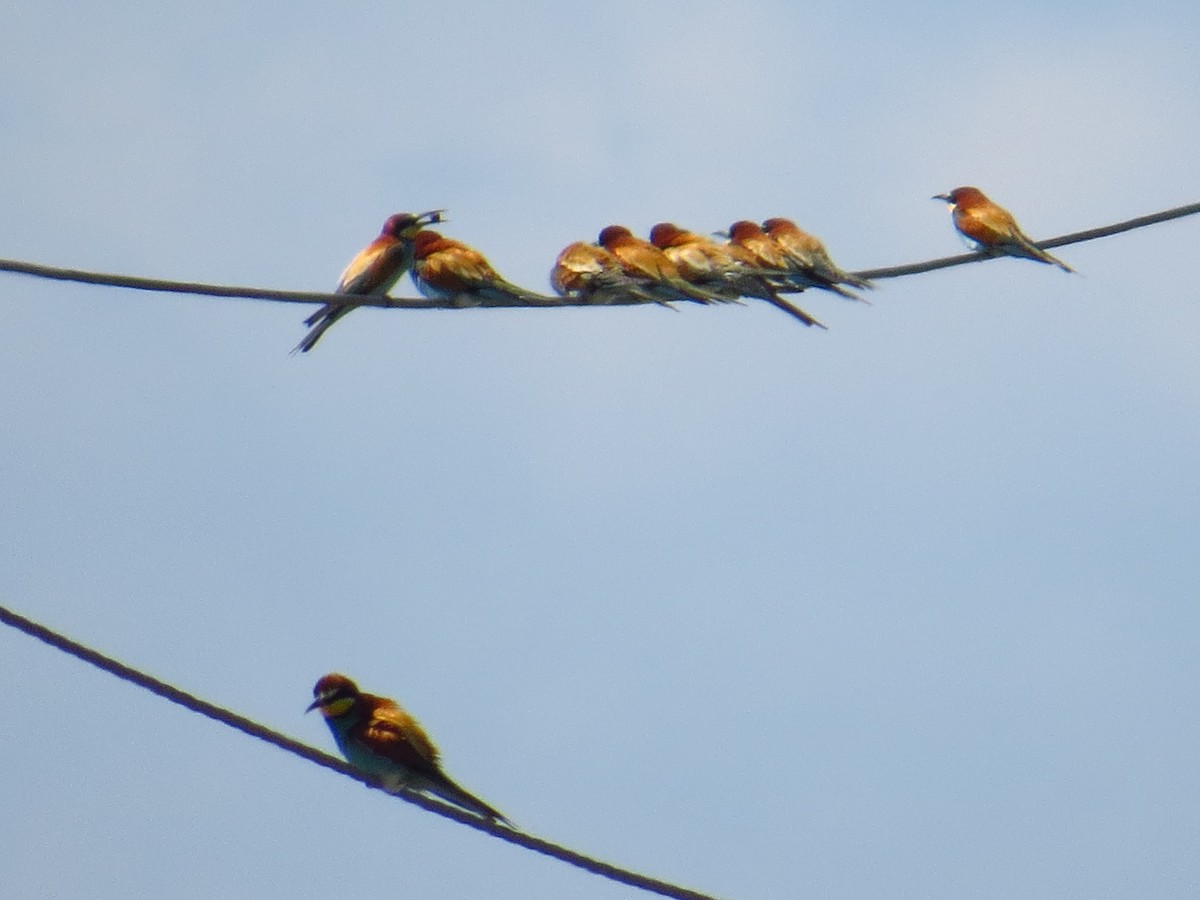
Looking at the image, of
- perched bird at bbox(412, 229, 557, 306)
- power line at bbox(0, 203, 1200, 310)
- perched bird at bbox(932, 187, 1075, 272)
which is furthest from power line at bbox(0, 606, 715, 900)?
perched bird at bbox(932, 187, 1075, 272)

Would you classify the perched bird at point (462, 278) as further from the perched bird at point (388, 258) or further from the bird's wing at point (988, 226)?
the bird's wing at point (988, 226)

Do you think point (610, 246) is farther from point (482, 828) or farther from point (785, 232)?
point (482, 828)

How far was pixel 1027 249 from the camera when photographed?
9.09 metres

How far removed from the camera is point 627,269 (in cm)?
795

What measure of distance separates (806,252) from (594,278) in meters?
1.16

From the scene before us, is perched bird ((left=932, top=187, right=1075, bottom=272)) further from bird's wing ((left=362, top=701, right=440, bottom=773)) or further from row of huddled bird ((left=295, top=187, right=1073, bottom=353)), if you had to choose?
bird's wing ((left=362, top=701, right=440, bottom=773))

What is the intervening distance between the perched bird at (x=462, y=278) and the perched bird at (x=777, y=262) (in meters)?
1.26

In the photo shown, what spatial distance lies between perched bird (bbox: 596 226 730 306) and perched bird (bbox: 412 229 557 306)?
520 millimetres

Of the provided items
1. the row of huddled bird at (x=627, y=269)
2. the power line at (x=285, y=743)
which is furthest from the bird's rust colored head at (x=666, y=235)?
the power line at (x=285, y=743)

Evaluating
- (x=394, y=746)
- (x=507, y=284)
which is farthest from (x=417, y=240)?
(x=394, y=746)

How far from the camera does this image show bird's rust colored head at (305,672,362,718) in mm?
6453

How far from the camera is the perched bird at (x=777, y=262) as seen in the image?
831 centimetres

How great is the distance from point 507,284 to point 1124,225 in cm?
266

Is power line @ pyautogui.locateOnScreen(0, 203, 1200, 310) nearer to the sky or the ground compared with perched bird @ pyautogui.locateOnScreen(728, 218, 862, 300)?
nearer to the ground
